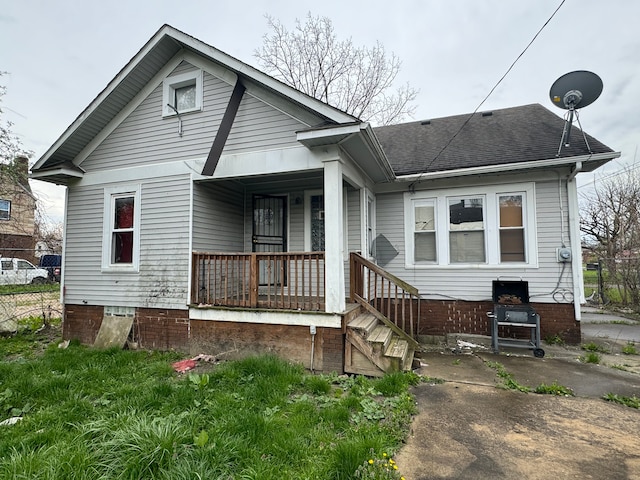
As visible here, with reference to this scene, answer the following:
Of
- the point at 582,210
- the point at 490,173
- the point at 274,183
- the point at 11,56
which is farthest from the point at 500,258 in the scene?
the point at 11,56

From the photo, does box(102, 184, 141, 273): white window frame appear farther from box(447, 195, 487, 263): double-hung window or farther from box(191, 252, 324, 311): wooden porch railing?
box(447, 195, 487, 263): double-hung window

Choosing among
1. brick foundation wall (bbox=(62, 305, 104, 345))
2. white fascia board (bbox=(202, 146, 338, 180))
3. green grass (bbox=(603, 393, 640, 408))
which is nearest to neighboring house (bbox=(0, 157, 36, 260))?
brick foundation wall (bbox=(62, 305, 104, 345))

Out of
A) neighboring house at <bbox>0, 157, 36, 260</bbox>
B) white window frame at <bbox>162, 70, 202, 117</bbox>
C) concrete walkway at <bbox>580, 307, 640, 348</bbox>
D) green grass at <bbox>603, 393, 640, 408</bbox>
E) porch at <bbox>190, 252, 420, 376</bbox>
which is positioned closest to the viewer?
green grass at <bbox>603, 393, 640, 408</bbox>

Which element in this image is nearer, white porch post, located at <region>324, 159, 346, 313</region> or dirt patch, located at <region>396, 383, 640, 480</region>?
dirt patch, located at <region>396, 383, 640, 480</region>

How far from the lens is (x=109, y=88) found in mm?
6215

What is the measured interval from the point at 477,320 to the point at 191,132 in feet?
22.8

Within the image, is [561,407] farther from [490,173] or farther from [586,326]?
[586,326]

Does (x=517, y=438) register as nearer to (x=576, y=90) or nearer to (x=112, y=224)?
(x=576, y=90)

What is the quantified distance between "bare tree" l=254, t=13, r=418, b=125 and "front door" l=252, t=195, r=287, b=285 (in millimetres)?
10329

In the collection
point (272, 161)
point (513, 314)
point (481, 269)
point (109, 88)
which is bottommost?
point (513, 314)

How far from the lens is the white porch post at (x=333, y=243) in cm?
488

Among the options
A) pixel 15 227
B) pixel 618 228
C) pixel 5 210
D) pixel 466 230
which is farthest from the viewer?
pixel 15 227

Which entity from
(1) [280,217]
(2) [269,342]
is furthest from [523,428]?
(1) [280,217]

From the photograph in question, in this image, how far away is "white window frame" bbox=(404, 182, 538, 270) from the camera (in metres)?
6.54
